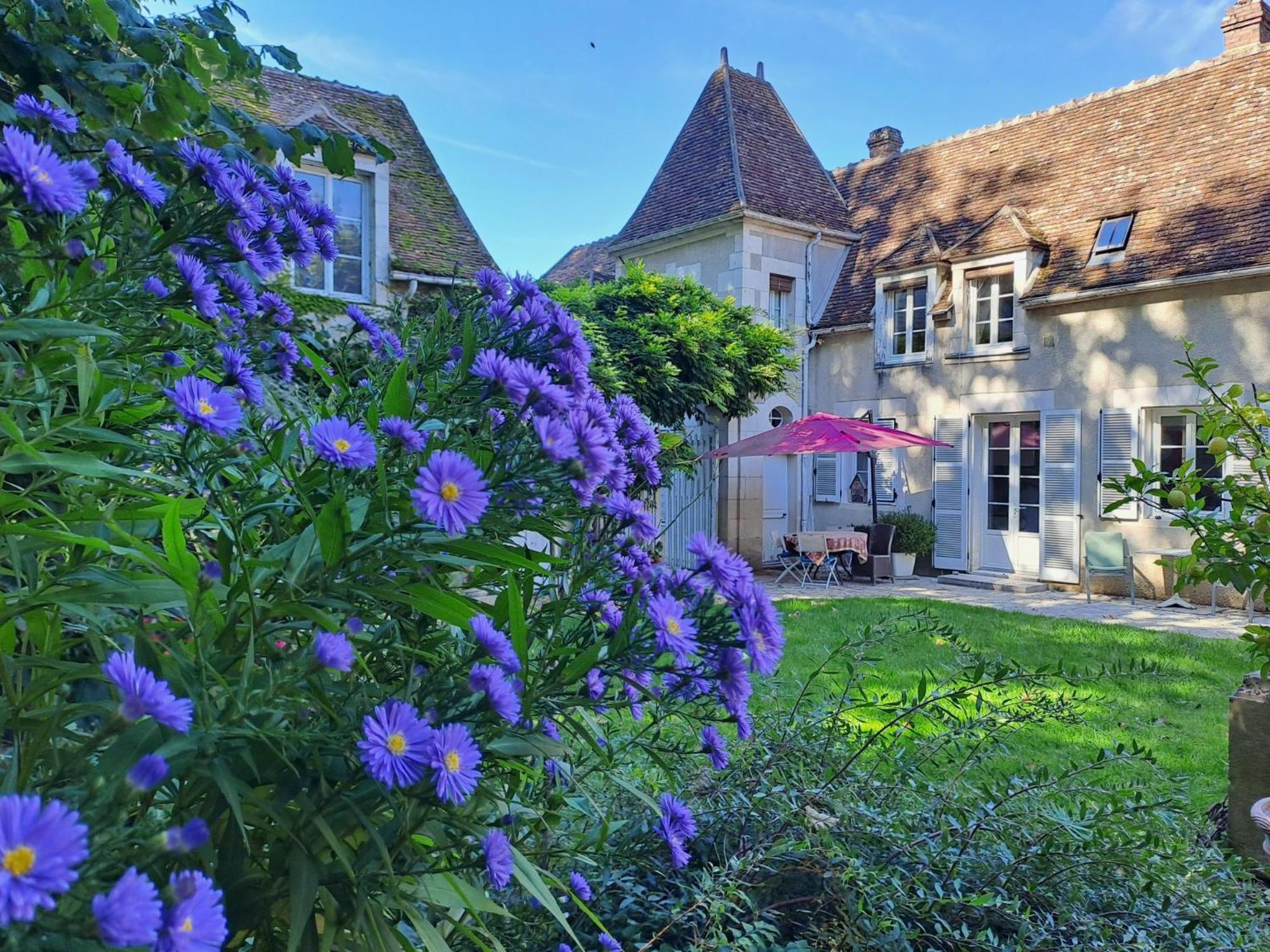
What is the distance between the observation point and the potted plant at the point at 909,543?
12.5m

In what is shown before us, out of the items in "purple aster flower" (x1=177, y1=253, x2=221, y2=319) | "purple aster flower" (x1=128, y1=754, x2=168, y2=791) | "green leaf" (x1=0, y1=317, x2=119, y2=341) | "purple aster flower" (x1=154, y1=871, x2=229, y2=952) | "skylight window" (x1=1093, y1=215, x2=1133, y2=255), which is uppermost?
"skylight window" (x1=1093, y1=215, x2=1133, y2=255)

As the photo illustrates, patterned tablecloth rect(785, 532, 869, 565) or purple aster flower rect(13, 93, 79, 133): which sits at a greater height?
purple aster flower rect(13, 93, 79, 133)

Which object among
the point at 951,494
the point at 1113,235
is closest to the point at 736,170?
the point at 1113,235

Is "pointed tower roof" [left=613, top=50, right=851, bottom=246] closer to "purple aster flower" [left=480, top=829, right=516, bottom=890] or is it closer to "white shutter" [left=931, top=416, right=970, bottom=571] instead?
"white shutter" [left=931, top=416, right=970, bottom=571]

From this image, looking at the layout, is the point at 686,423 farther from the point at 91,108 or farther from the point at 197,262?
the point at 197,262

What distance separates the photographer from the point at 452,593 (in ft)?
3.15

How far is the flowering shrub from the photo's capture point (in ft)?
A: 2.08

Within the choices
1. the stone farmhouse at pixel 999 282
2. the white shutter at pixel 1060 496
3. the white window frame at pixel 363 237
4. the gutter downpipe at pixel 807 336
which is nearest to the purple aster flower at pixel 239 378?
the white window frame at pixel 363 237

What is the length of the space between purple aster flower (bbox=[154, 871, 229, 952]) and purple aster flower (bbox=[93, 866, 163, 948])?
1 cm

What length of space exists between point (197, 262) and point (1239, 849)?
3772mm

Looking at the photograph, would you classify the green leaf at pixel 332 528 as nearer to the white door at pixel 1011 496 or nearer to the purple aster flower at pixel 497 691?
the purple aster flower at pixel 497 691

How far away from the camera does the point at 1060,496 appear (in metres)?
11.5

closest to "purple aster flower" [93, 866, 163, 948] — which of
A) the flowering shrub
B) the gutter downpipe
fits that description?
the flowering shrub

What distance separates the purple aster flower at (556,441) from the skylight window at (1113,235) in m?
12.7
